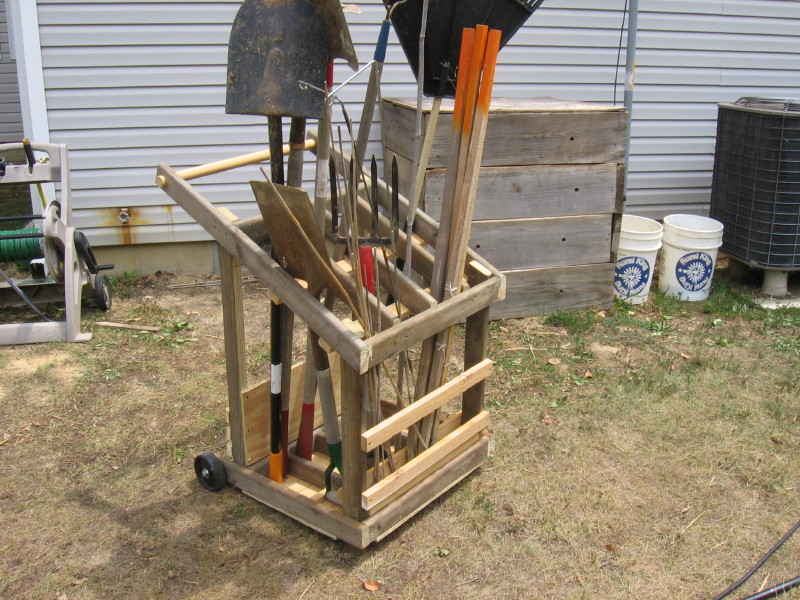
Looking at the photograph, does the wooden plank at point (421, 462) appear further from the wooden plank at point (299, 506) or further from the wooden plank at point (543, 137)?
the wooden plank at point (543, 137)

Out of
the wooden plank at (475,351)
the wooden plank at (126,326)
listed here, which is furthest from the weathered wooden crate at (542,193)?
the wooden plank at (126,326)

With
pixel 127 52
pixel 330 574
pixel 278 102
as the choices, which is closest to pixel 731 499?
pixel 330 574

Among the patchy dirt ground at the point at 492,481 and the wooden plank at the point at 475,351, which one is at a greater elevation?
the wooden plank at the point at 475,351

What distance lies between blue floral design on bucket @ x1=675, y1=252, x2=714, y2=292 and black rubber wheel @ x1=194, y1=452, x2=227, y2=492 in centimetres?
372

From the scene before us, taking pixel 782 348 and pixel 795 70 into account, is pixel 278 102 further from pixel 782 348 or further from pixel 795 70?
pixel 795 70

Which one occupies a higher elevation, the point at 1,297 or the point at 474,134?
the point at 474,134

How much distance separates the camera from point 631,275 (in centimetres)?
539

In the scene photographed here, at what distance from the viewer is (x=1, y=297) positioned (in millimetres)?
4961

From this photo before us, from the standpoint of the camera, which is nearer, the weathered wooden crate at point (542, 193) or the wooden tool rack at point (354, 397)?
the wooden tool rack at point (354, 397)

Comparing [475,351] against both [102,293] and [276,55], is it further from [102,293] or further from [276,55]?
[102,293]

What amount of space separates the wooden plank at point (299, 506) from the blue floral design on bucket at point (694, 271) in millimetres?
3603

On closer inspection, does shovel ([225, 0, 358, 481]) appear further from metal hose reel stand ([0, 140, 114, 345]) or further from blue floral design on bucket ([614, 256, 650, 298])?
blue floral design on bucket ([614, 256, 650, 298])

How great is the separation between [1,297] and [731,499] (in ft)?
14.6

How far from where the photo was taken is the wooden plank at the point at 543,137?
464 cm
